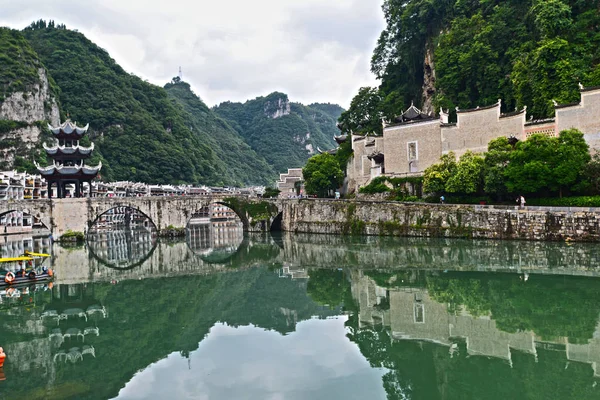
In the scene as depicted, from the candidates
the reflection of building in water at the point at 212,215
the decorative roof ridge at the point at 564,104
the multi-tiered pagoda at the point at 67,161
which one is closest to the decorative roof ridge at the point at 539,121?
the decorative roof ridge at the point at 564,104

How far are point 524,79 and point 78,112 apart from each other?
221ft

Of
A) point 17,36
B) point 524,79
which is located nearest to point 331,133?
point 17,36

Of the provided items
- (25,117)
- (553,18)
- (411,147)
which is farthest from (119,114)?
(553,18)

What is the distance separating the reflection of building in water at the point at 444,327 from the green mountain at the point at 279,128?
10978 centimetres

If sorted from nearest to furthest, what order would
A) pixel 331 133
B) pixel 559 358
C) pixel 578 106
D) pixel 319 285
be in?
pixel 559 358 → pixel 319 285 → pixel 578 106 → pixel 331 133

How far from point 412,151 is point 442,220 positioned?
7.86m

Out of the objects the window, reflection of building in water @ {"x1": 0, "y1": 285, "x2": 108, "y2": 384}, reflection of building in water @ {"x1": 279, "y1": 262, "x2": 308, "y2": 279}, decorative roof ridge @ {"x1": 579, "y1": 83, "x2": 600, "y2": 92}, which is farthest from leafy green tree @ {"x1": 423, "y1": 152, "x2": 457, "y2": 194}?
reflection of building in water @ {"x1": 0, "y1": 285, "x2": 108, "y2": 384}

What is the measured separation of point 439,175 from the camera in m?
27.9

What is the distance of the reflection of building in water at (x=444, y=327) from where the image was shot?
9.34m

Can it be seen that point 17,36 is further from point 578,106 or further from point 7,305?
point 578,106

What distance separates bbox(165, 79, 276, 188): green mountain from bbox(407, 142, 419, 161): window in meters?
67.7

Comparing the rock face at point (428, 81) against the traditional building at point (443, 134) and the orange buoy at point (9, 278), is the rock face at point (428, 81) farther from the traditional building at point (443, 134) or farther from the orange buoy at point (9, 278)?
the orange buoy at point (9, 278)

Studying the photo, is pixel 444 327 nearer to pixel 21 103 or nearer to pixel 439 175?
pixel 439 175

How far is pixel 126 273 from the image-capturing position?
21984 mm
